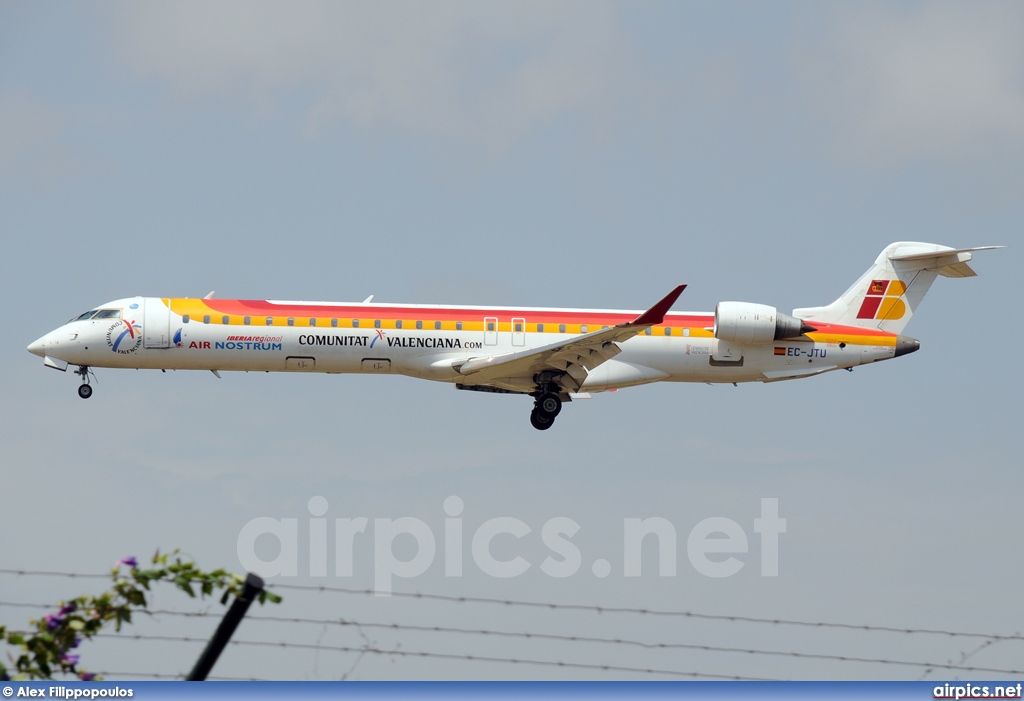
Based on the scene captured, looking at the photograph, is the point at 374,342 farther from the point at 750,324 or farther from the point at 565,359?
the point at 750,324

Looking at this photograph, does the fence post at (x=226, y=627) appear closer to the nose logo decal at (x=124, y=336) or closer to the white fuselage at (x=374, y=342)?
the white fuselage at (x=374, y=342)

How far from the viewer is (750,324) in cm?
3553

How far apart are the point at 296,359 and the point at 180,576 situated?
2516 cm

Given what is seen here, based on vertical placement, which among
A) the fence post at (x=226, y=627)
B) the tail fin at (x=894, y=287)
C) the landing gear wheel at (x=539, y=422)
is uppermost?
the tail fin at (x=894, y=287)

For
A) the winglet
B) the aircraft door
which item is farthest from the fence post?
the aircraft door

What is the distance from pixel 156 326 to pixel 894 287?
20.5 meters

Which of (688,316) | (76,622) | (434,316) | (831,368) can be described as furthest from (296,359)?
(76,622)

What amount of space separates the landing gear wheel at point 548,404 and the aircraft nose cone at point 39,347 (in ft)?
41.7

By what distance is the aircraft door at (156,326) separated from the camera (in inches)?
1332

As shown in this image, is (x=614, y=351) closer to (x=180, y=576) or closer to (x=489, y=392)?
(x=489, y=392)

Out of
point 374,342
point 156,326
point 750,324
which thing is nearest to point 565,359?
point 374,342

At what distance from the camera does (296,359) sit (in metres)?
34.1

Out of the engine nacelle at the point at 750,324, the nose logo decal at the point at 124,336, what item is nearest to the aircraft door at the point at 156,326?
the nose logo decal at the point at 124,336

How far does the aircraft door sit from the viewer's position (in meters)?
33.8
